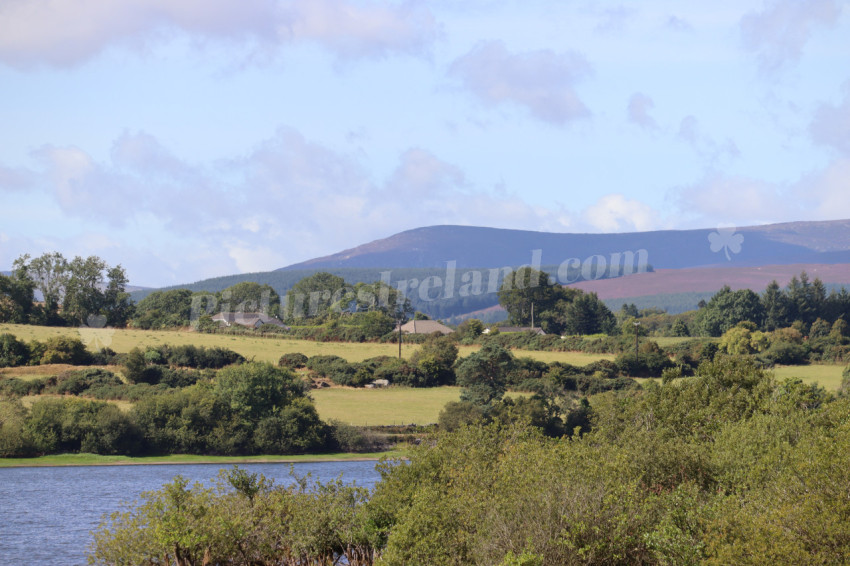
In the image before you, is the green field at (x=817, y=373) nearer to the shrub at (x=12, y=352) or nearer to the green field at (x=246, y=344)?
the green field at (x=246, y=344)

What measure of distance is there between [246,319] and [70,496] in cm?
8698

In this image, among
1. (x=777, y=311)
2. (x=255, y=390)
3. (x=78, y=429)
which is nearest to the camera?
(x=78, y=429)

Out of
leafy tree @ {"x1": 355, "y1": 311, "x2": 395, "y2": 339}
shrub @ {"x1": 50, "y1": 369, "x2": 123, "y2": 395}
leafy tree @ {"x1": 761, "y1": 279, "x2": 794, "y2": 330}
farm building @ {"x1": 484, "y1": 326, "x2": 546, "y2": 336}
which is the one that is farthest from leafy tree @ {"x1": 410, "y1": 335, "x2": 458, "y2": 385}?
leafy tree @ {"x1": 761, "y1": 279, "x2": 794, "y2": 330}

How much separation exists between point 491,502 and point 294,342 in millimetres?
95759

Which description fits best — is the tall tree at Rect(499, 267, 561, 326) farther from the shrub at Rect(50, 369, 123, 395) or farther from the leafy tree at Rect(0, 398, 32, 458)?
the leafy tree at Rect(0, 398, 32, 458)

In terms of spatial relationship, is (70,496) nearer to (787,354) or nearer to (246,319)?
(787,354)

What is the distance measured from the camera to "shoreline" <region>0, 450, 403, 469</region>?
70812mm

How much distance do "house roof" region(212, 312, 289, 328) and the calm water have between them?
225 ft

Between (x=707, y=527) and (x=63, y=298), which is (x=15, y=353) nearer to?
(x=63, y=298)

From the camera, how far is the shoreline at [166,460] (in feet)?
232

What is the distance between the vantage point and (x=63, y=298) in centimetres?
13338

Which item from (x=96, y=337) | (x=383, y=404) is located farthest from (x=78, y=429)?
(x=96, y=337)

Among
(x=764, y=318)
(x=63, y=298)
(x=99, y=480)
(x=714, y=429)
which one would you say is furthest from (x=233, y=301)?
(x=714, y=429)

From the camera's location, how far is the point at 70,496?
187 ft
